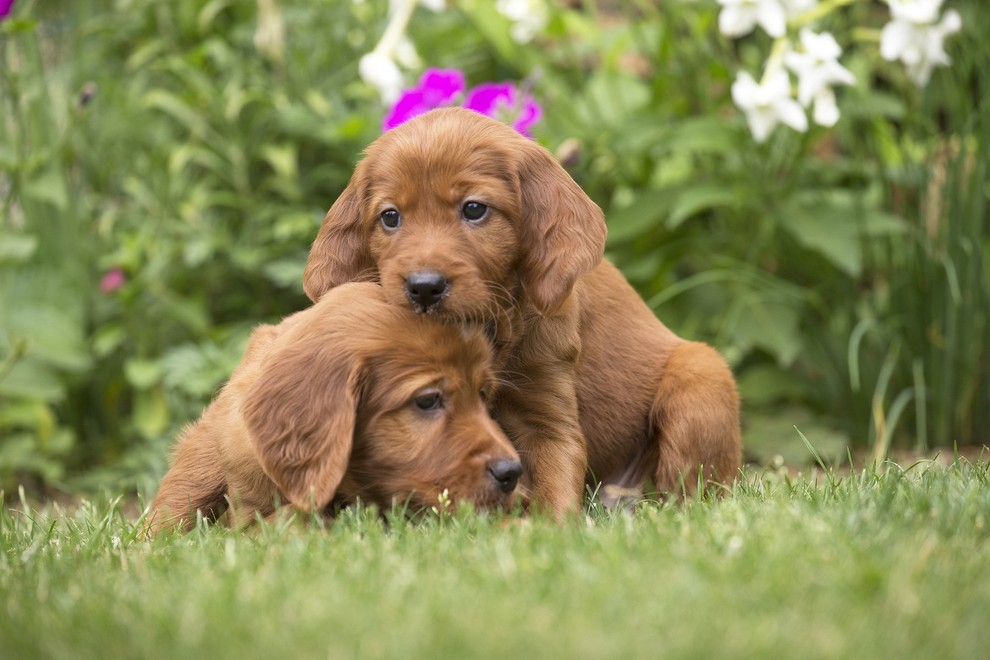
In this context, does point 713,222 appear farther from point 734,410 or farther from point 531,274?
point 531,274

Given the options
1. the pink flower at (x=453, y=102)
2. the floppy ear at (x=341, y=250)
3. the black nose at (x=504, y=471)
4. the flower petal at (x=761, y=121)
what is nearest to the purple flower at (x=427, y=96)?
the pink flower at (x=453, y=102)

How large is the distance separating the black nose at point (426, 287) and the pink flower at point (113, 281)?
2728 millimetres

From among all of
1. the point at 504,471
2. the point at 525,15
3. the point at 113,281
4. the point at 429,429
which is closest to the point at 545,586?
the point at 504,471

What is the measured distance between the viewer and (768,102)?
4.80 meters

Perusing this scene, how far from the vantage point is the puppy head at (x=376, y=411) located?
3.13 metres

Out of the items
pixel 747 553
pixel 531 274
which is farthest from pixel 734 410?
pixel 747 553

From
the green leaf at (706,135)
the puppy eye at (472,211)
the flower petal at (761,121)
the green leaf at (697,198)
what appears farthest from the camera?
the green leaf at (706,135)

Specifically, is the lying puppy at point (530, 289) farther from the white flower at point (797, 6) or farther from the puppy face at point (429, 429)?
the white flower at point (797, 6)

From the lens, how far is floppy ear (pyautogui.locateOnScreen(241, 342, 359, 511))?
312 centimetres

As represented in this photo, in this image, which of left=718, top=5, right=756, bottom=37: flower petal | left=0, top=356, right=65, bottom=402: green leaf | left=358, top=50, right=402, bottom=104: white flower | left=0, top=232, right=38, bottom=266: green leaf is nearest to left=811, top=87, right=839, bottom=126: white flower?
left=718, top=5, right=756, bottom=37: flower petal

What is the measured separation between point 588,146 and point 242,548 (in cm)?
333

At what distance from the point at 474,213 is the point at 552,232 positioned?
0.82 feet

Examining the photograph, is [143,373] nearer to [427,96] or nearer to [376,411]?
[427,96]

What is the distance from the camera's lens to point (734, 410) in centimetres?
392
